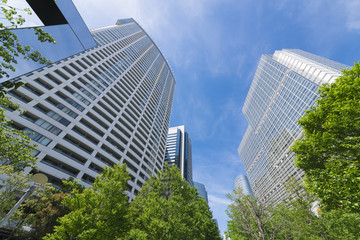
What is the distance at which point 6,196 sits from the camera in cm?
1138

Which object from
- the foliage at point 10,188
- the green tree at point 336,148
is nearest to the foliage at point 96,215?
the foliage at point 10,188

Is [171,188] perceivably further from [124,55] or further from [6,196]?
[124,55]

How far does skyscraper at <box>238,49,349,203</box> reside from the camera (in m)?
48.9

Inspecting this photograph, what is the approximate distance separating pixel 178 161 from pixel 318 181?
224 ft

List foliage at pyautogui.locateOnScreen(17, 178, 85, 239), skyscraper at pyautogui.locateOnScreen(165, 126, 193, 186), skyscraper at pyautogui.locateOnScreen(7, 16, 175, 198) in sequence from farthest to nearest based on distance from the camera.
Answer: skyscraper at pyautogui.locateOnScreen(165, 126, 193, 186)
skyscraper at pyautogui.locateOnScreen(7, 16, 175, 198)
foliage at pyautogui.locateOnScreen(17, 178, 85, 239)

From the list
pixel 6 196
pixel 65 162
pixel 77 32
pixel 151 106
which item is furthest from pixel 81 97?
pixel 77 32

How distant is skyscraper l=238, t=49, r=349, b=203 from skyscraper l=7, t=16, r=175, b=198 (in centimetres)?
4216

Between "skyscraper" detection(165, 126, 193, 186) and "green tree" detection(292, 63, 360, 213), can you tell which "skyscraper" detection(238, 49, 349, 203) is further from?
"green tree" detection(292, 63, 360, 213)

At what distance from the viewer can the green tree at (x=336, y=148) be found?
6543mm

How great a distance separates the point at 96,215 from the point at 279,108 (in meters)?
73.2

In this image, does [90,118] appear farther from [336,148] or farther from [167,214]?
[336,148]

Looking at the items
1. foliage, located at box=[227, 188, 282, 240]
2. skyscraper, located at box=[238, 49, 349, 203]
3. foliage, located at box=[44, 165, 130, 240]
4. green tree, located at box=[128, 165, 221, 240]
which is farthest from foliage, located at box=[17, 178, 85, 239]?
skyscraper, located at box=[238, 49, 349, 203]

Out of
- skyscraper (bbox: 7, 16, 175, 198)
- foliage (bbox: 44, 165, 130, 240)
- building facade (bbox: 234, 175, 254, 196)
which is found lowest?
foliage (bbox: 44, 165, 130, 240)

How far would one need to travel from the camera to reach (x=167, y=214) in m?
12.0
